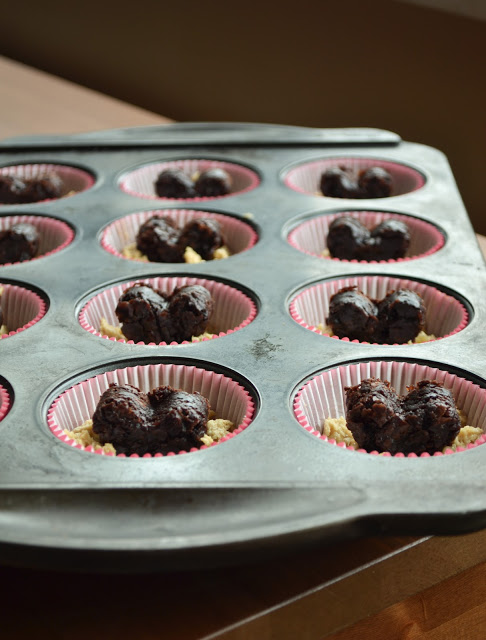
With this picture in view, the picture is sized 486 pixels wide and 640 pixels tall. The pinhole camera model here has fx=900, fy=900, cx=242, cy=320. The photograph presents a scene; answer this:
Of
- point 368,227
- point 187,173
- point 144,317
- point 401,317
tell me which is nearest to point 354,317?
point 401,317

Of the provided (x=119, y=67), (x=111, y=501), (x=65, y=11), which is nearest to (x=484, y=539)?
(x=111, y=501)

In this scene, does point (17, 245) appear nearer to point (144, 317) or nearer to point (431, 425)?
point (144, 317)

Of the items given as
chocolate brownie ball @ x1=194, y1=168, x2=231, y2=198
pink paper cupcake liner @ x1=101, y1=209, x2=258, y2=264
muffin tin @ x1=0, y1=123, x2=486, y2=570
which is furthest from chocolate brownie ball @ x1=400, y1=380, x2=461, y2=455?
chocolate brownie ball @ x1=194, y1=168, x2=231, y2=198

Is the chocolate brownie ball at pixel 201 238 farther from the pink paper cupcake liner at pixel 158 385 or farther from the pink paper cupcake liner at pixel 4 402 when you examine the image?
the pink paper cupcake liner at pixel 4 402

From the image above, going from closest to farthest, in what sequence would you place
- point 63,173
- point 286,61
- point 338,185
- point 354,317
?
point 354,317
point 338,185
point 63,173
point 286,61

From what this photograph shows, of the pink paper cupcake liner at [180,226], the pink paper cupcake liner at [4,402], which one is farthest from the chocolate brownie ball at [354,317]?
the pink paper cupcake liner at [4,402]

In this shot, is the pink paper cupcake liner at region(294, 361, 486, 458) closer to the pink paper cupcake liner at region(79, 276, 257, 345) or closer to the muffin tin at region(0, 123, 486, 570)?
the muffin tin at region(0, 123, 486, 570)
